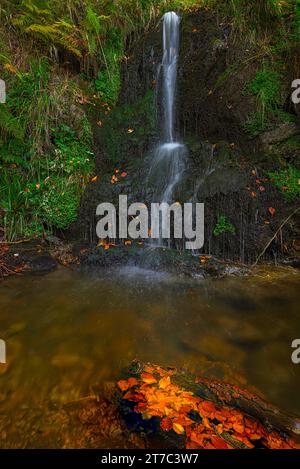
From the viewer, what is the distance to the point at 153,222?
4.53 meters

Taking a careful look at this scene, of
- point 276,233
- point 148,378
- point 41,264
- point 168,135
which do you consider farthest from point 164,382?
point 168,135

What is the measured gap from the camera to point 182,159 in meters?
4.99

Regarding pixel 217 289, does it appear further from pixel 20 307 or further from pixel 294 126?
pixel 294 126

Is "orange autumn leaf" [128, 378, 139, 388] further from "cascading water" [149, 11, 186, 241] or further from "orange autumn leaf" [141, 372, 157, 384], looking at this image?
"cascading water" [149, 11, 186, 241]

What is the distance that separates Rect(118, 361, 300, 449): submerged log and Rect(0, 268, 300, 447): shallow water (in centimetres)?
17

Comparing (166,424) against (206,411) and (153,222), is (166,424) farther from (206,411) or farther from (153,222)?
(153,222)

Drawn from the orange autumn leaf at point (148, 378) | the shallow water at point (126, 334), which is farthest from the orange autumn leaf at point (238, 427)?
the orange autumn leaf at point (148, 378)

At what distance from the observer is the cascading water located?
4766 millimetres

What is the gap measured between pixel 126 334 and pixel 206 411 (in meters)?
1.11

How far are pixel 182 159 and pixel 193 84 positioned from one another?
1841 mm

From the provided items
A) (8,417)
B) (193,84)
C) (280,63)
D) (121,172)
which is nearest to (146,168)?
(121,172)

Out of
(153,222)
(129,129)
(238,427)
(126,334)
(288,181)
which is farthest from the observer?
(129,129)

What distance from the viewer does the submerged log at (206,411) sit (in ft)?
4.91

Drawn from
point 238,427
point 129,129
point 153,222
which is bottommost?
point 238,427
